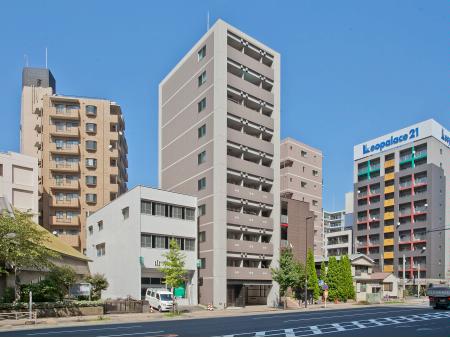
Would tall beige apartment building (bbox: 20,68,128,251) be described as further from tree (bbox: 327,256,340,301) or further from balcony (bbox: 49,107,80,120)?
tree (bbox: 327,256,340,301)

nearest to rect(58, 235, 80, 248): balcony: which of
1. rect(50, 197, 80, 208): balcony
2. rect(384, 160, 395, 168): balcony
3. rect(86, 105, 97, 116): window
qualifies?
rect(50, 197, 80, 208): balcony

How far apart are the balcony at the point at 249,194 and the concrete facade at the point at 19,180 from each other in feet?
92.4

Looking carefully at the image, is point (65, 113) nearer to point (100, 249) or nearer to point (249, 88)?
point (100, 249)

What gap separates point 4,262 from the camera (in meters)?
41.3

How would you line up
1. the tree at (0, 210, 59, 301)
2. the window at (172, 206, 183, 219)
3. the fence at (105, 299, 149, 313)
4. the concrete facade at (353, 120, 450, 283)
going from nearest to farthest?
the tree at (0, 210, 59, 301)
the fence at (105, 299, 149, 313)
the window at (172, 206, 183, 219)
the concrete facade at (353, 120, 450, 283)

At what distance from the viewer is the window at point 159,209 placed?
190 ft

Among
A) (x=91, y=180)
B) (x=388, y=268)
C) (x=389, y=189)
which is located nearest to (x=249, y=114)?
(x=91, y=180)

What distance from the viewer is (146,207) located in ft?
188

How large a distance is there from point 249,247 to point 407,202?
215 ft

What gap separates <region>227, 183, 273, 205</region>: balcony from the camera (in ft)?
211

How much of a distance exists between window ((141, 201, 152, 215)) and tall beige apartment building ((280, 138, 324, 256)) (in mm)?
49176

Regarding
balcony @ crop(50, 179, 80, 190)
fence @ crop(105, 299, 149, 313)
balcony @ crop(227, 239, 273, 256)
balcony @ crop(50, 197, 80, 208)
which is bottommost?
fence @ crop(105, 299, 149, 313)

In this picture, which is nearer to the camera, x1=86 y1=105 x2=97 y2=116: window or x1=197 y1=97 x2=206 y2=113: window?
x1=197 y1=97 x2=206 y2=113: window

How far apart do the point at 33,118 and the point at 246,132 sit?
149 ft
